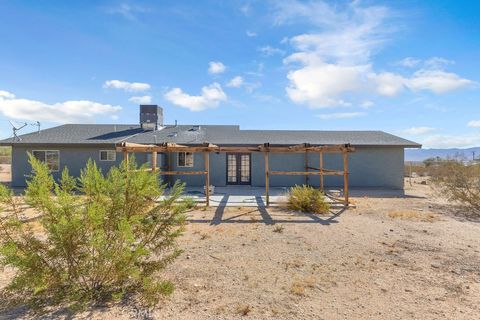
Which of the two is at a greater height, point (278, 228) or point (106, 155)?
point (106, 155)

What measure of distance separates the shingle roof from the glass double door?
3.85 ft

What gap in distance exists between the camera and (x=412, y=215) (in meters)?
9.30

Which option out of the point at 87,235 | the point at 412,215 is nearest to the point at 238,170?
the point at 412,215

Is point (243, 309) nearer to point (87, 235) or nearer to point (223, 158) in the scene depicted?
point (87, 235)

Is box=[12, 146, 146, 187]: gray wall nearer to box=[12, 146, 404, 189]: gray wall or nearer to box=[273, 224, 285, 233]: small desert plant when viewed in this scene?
box=[12, 146, 404, 189]: gray wall

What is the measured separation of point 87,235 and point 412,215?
998cm

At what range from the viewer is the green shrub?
9.70 m

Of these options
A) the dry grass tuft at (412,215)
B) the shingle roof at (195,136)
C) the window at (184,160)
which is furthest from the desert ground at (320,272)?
the shingle roof at (195,136)

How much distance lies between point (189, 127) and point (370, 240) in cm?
1688

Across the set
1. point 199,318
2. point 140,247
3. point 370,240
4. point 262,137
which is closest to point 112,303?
point 140,247

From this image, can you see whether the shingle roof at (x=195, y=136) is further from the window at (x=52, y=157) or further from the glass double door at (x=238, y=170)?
the glass double door at (x=238, y=170)

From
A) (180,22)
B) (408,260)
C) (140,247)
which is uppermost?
(180,22)

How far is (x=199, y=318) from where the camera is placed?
3.32m

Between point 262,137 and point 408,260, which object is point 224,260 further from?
point 262,137
